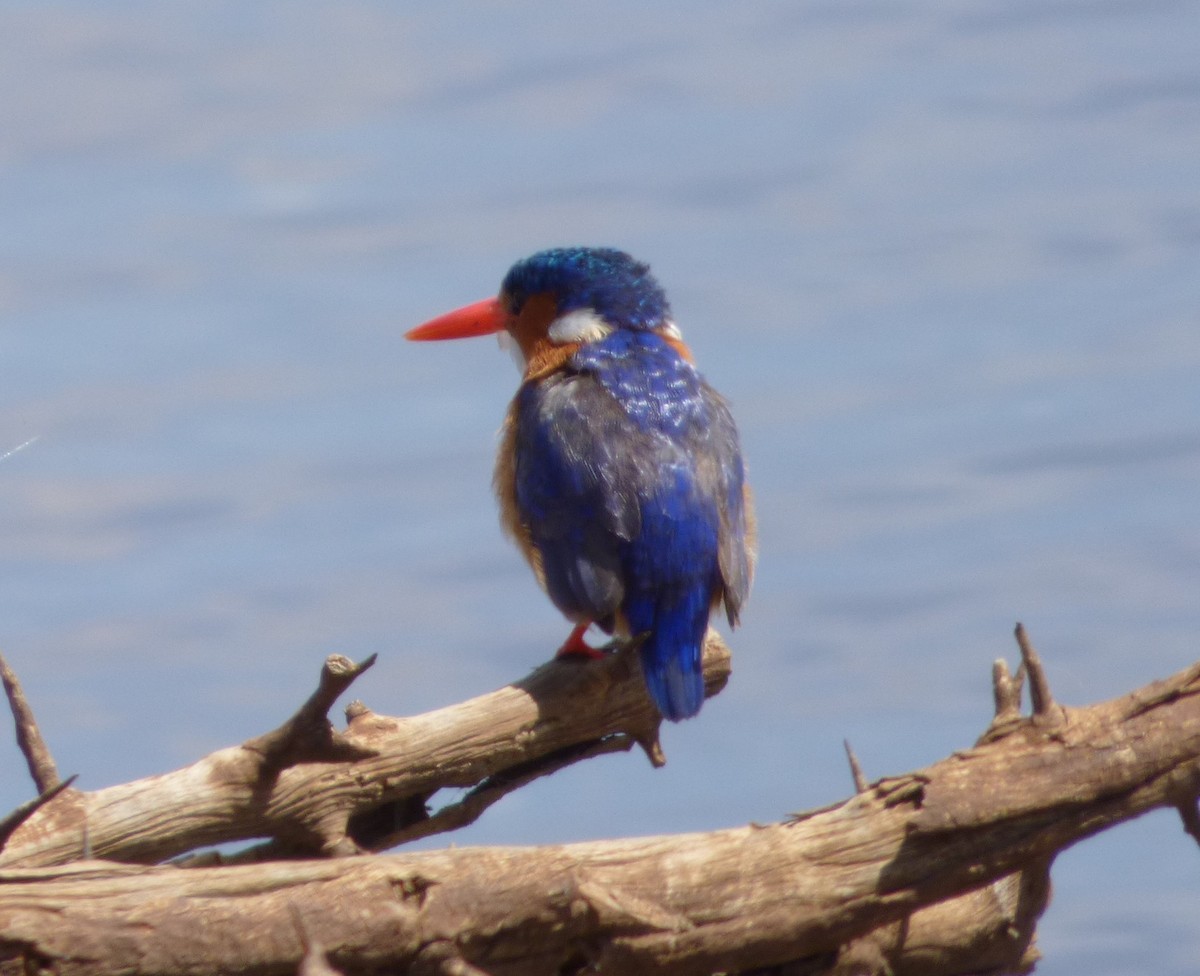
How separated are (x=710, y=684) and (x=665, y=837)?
3.36 ft

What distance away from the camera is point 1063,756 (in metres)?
2.37

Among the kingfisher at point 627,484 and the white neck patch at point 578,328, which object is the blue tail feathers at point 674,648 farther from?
the white neck patch at point 578,328

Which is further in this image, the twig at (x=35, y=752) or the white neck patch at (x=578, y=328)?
the white neck patch at (x=578, y=328)

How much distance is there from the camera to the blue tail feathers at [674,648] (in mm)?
3061

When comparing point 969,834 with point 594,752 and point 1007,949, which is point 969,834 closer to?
point 1007,949

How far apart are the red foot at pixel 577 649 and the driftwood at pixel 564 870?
39 cm

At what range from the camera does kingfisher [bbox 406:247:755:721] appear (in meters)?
3.20

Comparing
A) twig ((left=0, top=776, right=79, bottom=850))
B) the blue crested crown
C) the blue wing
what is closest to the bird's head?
the blue crested crown

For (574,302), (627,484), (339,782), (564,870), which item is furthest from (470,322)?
(564,870)

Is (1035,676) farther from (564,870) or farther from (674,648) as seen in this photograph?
(674,648)

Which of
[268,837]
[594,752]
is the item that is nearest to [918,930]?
[594,752]

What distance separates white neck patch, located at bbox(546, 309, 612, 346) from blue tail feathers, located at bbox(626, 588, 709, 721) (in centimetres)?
82

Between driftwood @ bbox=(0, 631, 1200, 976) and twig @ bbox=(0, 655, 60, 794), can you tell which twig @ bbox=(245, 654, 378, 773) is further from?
twig @ bbox=(0, 655, 60, 794)

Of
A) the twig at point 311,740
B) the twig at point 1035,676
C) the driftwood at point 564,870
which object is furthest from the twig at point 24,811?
the twig at point 1035,676
